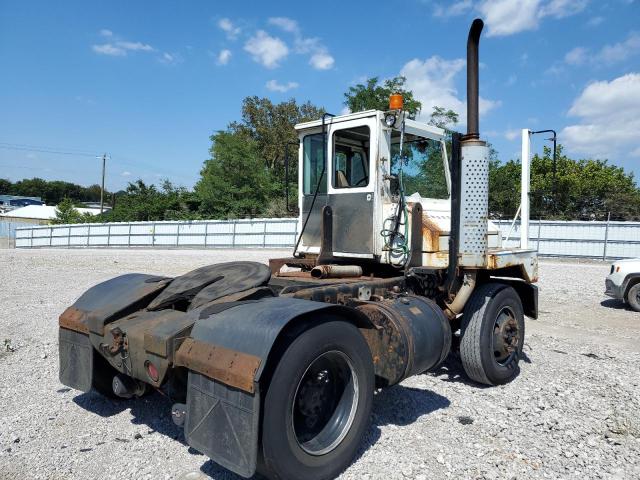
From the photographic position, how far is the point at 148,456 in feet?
11.5

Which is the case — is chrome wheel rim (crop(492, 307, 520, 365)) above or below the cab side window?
below

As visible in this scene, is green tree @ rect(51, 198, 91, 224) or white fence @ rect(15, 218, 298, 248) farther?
green tree @ rect(51, 198, 91, 224)

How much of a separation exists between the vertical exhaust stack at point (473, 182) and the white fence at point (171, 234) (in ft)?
72.0

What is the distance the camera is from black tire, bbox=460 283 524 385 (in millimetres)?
5008

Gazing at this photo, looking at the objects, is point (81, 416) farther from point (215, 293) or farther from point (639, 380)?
point (639, 380)

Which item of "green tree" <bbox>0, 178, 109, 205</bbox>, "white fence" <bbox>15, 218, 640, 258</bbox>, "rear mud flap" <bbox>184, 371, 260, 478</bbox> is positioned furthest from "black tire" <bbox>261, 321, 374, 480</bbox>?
"green tree" <bbox>0, 178, 109, 205</bbox>

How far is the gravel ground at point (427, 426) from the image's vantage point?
11.1 feet

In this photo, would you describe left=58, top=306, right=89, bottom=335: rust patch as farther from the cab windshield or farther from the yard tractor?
the cab windshield

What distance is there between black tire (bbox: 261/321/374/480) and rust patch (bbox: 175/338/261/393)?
19cm

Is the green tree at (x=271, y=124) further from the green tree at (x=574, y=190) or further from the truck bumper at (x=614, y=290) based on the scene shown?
the truck bumper at (x=614, y=290)

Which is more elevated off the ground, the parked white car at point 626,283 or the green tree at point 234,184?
the green tree at point 234,184

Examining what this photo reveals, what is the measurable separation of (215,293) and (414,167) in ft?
9.07

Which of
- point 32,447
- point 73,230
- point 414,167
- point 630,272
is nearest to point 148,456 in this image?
point 32,447

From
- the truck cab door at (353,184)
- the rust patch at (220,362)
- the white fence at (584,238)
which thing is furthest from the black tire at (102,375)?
the white fence at (584,238)
